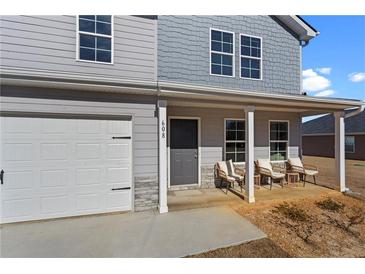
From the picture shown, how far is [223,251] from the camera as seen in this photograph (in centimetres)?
312

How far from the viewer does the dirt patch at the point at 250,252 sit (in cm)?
303

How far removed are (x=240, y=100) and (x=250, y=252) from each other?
340 centimetres

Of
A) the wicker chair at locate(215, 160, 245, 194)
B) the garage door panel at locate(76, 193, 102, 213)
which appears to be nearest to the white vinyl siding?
the wicker chair at locate(215, 160, 245, 194)

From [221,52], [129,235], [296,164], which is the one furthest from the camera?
[296,164]

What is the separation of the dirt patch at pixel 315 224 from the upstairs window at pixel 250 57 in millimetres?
4354

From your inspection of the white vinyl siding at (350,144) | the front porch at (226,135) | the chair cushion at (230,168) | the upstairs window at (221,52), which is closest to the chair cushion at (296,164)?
the front porch at (226,135)

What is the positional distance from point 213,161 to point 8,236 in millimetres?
5222

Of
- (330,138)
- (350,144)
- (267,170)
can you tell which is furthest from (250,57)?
(330,138)

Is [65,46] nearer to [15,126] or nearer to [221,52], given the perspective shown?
[15,126]

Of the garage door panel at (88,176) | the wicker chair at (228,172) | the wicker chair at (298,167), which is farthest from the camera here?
the wicker chair at (298,167)

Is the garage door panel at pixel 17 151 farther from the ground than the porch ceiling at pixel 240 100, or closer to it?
closer to it

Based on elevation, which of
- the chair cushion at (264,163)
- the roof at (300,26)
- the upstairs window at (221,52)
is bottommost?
the chair cushion at (264,163)

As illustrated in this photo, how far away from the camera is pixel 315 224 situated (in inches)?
162

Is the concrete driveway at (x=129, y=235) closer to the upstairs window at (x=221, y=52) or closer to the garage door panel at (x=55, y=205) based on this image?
the garage door panel at (x=55, y=205)
